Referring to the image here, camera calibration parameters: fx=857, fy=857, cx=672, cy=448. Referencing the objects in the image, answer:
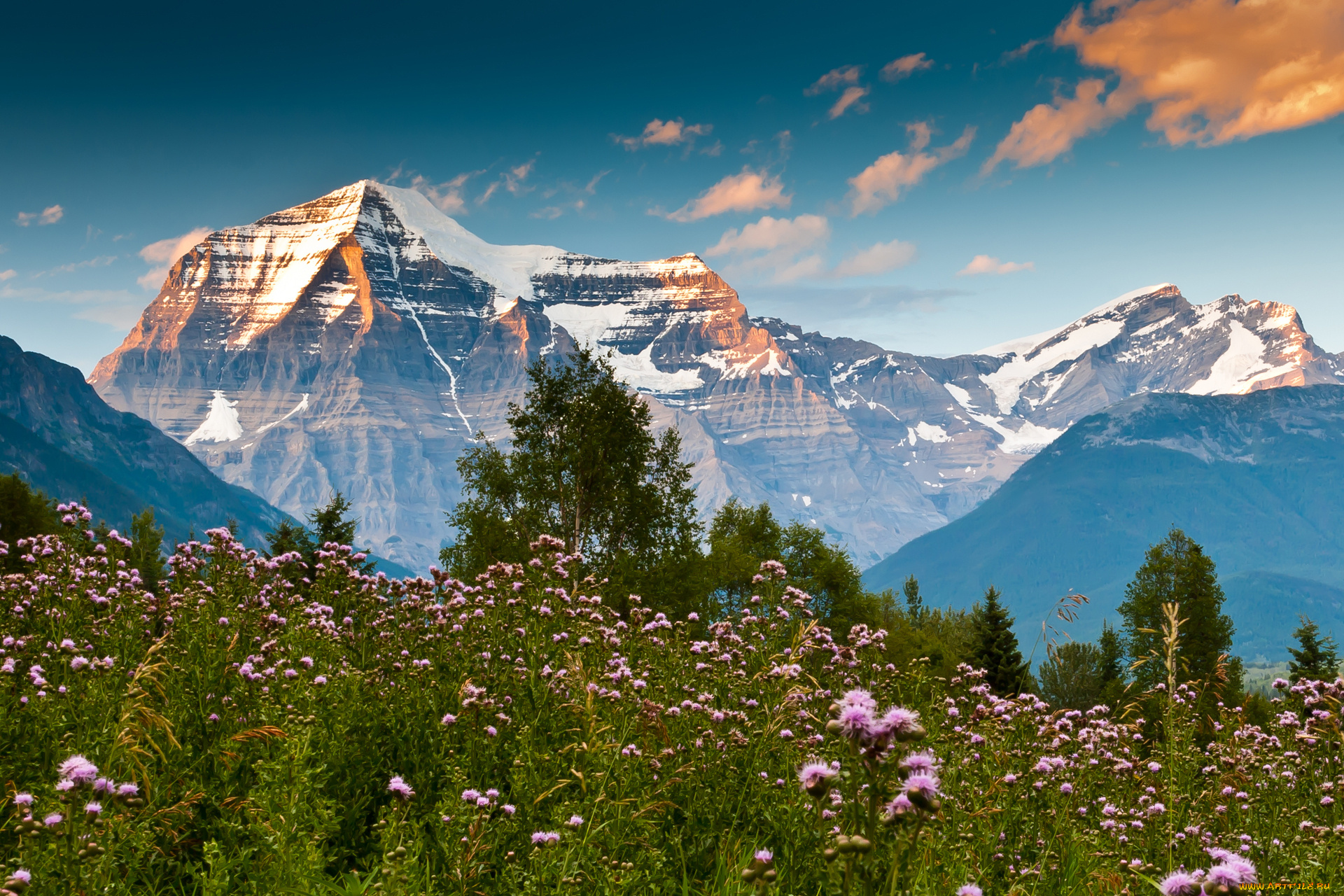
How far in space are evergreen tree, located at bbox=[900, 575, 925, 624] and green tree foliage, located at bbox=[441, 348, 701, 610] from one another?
190ft

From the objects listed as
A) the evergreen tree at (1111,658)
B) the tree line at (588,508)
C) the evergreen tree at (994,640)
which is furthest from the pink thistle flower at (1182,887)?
the evergreen tree at (1111,658)

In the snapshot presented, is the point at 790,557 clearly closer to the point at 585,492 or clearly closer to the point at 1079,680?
the point at 585,492

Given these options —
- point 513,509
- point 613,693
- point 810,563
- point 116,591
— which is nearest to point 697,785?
point 613,693

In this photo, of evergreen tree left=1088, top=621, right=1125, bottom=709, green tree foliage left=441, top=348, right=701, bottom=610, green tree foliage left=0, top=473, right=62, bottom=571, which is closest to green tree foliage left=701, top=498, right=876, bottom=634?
green tree foliage left=441, top=348, right=701, bottom=610

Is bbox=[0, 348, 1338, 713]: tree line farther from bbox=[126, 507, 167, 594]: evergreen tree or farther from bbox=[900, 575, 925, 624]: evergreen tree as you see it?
bbox=[900, 575, 925, 624]: evergreen tree

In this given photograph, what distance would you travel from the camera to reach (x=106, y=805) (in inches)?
176

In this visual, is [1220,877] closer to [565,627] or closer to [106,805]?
[106,805]

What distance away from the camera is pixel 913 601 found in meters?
104

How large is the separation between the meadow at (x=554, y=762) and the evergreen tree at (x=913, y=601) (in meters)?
87.8

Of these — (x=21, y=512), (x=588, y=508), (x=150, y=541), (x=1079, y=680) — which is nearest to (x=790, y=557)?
(x=588, y=508)

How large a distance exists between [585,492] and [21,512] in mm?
27983

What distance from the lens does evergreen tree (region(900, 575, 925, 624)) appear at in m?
96.4

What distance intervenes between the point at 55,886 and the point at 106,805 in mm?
394

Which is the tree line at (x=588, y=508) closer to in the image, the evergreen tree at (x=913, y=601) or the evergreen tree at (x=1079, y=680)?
the evergreen tree at (x=1079, y=680)
